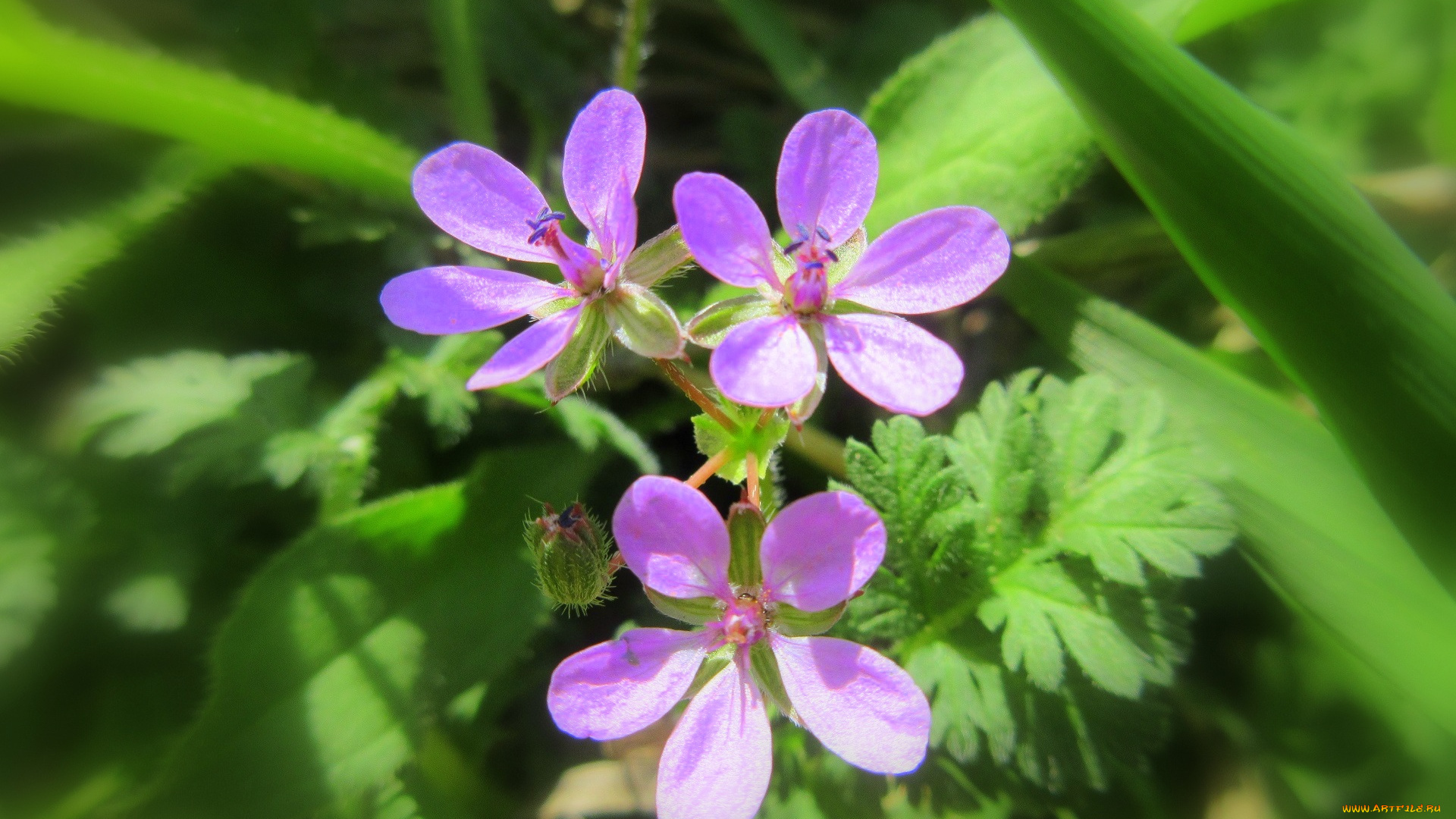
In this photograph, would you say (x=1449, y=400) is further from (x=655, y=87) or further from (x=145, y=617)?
(x=145, y=617)

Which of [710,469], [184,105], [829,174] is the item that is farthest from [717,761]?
[184,105]

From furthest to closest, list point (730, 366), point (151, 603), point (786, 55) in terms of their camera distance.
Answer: point (786, 55) < point (151, 603) < point (730, 366)

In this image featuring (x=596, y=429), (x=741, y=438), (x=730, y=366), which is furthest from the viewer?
(x=596, y=429)

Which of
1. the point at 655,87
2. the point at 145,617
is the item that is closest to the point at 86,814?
the point at 145,617

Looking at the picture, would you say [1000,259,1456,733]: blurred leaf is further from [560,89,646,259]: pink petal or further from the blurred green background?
[560,89,646,259]: pink petal

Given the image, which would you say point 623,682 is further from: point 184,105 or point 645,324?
point 184,105

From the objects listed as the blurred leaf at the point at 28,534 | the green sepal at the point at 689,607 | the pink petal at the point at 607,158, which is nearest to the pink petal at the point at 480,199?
the pink petal at the point at 607,158

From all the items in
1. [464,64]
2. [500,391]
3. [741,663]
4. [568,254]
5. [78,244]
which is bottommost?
[741,663]

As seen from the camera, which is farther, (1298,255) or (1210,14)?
(1210,14)
